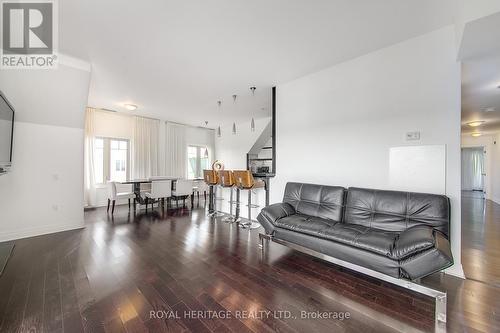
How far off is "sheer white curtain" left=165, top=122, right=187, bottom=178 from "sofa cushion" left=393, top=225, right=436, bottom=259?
7.13m

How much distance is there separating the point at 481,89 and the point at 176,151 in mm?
8209

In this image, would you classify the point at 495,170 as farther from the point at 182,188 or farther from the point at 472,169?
the point at 182,188

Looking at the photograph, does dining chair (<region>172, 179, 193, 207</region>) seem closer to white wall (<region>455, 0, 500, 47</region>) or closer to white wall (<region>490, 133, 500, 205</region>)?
white wall (<region>455, 0, 500, 47</region>)

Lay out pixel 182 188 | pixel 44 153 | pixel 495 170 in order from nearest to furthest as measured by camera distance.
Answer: pixel 44 153 < pixel 182 188 < pixel 495 170

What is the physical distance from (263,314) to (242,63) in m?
3.42

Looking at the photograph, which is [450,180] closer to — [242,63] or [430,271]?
[430,271]

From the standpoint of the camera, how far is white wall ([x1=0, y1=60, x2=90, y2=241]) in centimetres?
316

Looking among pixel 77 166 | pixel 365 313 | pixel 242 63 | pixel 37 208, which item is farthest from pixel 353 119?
pixel 37 208

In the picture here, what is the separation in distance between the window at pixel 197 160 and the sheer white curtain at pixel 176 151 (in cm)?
37

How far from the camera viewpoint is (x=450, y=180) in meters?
2.35

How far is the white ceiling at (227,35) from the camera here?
2115mm

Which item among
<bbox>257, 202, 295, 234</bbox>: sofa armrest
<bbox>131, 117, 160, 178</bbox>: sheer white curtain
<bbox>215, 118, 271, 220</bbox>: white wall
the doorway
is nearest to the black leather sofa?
<bbox>257, 202, 295, 234</bbox>: sofa armrest

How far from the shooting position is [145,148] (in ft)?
22.1

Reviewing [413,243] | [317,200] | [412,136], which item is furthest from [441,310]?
[412,136]
